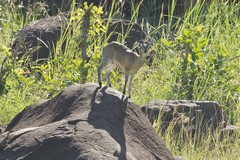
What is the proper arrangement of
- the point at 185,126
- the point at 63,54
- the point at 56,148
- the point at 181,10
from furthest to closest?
the point at 181,10 < the point at 63,54 < the point at 185,126 < the point at 56,148

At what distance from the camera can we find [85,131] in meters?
5.92

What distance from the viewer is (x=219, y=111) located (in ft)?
28.6

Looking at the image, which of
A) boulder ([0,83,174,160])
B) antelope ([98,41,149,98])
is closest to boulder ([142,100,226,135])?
antelope ([98,41,149,98])

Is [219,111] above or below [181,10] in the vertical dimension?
below

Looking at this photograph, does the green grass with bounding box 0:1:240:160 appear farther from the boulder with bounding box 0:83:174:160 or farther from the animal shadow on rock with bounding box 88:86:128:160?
the animal shadow on rock with bounding box 88:86:128:160

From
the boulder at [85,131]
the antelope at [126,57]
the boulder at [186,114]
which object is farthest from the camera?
the boulder at [186,114]

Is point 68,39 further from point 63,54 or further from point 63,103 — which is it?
point 63,103

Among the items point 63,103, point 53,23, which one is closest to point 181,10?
point 53,23

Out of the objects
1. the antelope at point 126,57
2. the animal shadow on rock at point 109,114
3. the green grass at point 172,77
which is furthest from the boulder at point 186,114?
the animal shadow on rock at point 109,114

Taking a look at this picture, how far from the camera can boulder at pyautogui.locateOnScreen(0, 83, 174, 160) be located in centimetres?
582

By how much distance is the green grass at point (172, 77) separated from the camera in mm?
8430

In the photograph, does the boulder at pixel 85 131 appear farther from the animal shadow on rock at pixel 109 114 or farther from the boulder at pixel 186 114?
the boulder at pixel 186 114

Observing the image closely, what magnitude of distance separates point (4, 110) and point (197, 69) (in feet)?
7.90

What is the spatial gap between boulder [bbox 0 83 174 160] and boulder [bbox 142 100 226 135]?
Answer: 182cm
